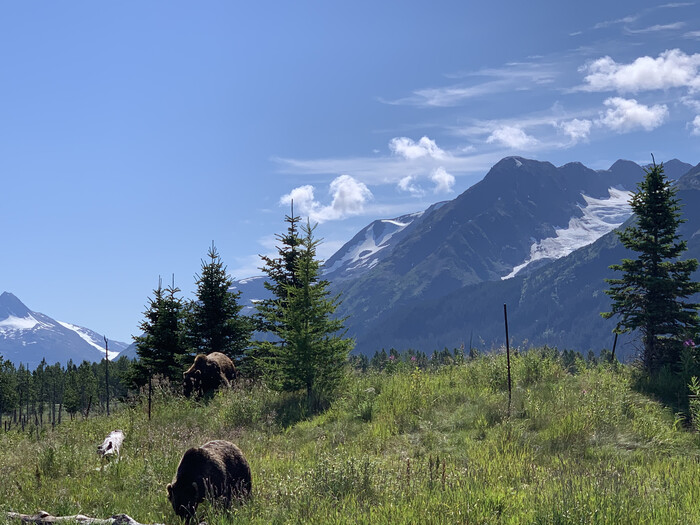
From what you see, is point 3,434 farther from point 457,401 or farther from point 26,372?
point 26,372

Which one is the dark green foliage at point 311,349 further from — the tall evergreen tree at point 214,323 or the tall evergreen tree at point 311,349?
the tall evergreen tree at point 214,323

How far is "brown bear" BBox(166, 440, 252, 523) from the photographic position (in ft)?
24.5

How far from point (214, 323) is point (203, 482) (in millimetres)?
18902

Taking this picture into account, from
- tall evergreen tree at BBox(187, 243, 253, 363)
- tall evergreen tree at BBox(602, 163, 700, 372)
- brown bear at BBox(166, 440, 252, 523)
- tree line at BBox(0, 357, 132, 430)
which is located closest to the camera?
brown bear at BBox(166, 440, 252, 523)

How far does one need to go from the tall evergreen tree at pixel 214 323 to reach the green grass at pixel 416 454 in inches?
341

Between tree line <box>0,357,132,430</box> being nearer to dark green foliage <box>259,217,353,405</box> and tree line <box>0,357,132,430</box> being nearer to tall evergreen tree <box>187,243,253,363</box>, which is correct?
tall evergreen tree <box>187,243,253,363</box>

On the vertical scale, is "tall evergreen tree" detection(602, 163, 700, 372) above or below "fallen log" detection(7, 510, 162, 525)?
above

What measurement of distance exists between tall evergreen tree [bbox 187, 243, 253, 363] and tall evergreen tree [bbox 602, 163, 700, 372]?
16.7 metres

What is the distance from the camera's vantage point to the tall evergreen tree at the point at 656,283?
17.1 m

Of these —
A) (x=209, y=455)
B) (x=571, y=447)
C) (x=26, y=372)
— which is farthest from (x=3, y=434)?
(x=26, y=372)

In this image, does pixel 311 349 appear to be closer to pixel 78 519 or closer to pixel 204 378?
pixel 204 378

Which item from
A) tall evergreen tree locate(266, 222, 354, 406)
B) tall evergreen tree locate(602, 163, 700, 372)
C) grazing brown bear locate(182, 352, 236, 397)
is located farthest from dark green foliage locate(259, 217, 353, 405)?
tall evergreen tree locate(602, 163, 700, 372)

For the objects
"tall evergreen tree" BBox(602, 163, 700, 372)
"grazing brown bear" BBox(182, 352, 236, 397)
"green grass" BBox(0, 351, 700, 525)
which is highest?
"tall evergreen tree" BBox(602, 163, 700, 372)

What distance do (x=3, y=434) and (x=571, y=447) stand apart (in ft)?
46.1
